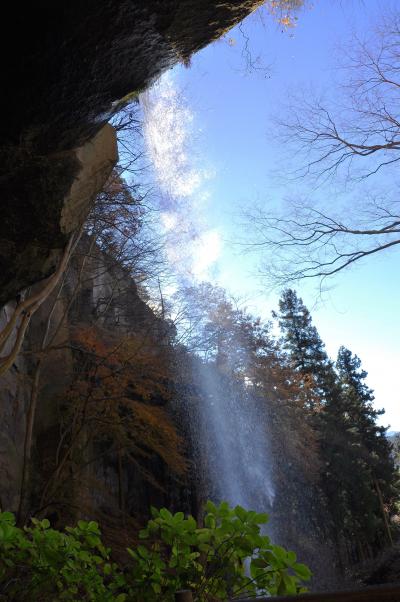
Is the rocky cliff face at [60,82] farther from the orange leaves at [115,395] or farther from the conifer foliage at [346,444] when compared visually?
the conifer foliage at [346,444]

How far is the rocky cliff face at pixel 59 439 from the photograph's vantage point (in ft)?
26.1

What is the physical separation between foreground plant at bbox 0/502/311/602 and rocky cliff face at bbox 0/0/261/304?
1651 mm

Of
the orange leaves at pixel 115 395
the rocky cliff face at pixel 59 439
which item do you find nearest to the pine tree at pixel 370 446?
the rocky cliff face at pixel 59 439

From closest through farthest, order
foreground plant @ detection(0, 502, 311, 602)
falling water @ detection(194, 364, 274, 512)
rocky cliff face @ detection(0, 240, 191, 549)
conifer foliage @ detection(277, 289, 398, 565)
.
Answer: foreground plant @ detection(0, 502, 311, 602) < rocky cliff face @ detection(0, 240, 191, 549) < falling water @ detection(194, 364, 274, 512) < conifer foliage @ detection(277, 289, 398, 565)

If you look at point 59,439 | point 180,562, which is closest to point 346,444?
point 59,439

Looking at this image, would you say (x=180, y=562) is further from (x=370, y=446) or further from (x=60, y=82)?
(x=370, y=446)

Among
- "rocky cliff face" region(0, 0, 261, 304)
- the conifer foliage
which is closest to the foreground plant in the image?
"rocky cliff face" region(0, 0, 261, 304)

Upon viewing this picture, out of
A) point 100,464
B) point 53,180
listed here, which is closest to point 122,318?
point 100,464

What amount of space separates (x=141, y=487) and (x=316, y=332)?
2232 centimetres

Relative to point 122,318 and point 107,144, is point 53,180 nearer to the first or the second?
point 107,144

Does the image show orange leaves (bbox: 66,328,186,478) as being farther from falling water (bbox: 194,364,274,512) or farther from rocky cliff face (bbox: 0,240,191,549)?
falling water (bbox: 194,364,274,512)

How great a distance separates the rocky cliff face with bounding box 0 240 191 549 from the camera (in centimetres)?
797

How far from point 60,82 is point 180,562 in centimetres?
237

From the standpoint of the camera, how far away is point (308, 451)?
19266 mm
